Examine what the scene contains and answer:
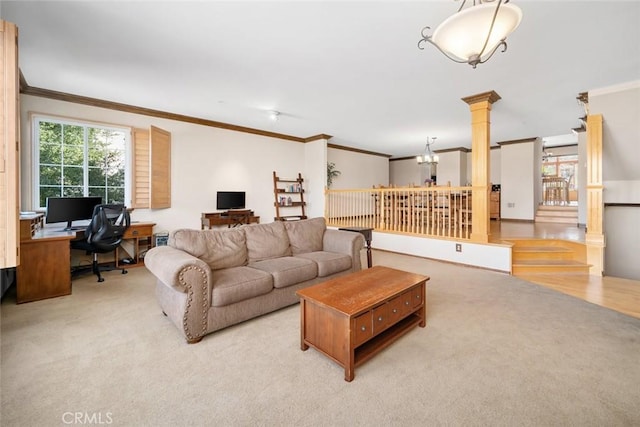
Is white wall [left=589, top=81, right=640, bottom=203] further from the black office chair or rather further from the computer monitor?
the computer monitor

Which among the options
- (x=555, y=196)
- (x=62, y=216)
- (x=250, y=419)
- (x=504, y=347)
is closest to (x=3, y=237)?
(x=250, y=419)

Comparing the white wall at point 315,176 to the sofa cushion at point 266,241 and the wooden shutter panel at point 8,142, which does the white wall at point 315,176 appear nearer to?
the sofa cushion at point 266,241

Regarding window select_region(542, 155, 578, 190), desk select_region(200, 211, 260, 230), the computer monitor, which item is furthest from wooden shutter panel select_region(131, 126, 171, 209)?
window select_region(542, 155, 578, 190)

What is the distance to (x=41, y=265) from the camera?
10.1ft

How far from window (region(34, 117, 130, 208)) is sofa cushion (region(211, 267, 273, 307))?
3389 millimetres

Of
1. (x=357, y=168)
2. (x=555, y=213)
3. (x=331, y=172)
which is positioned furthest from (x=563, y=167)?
(x=331, y=172)

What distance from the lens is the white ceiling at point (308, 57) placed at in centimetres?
237

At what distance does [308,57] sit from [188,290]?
273cm

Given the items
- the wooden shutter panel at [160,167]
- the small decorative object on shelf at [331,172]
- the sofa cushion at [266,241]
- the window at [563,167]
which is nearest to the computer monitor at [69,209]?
the wooden shutter panel at [160,167]

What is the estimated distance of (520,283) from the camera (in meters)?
3.64

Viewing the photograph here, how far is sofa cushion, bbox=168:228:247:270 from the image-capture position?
8.85 ft

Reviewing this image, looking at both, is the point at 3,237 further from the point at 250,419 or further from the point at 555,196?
the point at 555,196

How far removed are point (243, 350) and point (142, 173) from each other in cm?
417

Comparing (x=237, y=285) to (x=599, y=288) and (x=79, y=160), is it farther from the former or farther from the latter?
(x=599, y=288)
